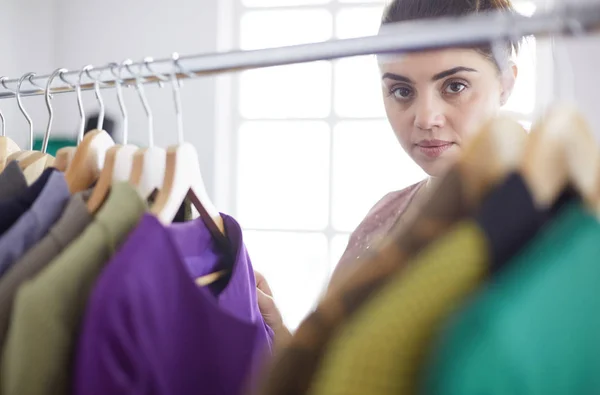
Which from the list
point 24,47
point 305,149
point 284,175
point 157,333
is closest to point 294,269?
point 284,175

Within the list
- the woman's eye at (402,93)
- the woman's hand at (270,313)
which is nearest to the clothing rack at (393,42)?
the woman's hand at (270,313)

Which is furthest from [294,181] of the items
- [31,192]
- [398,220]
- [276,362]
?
[276,362]

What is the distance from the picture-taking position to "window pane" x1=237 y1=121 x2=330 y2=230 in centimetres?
254

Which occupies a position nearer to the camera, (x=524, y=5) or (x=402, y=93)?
(x=402, y=93)

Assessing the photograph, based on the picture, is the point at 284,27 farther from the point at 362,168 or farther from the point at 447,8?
the point at 447,8

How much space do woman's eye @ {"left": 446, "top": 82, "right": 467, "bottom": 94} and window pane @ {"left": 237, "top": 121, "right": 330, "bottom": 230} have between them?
157cm

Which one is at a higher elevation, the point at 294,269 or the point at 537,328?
the point at 537,328

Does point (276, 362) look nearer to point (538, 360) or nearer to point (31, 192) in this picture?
point (538, 360)

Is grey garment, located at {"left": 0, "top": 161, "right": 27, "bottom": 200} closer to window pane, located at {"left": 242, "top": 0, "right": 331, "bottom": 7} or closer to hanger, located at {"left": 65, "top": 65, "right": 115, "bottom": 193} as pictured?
hanger, located at {"left": 65, "top": 65, "right": 115, "bottom": 193}

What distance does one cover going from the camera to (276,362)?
1.25 ft

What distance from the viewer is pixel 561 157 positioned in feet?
1.36

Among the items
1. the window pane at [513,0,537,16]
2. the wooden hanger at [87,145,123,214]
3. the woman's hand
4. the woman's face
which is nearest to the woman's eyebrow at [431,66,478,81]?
the woman's face

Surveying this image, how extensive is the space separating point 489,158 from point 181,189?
0.32 metres

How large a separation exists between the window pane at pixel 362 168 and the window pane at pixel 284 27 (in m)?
0.40
